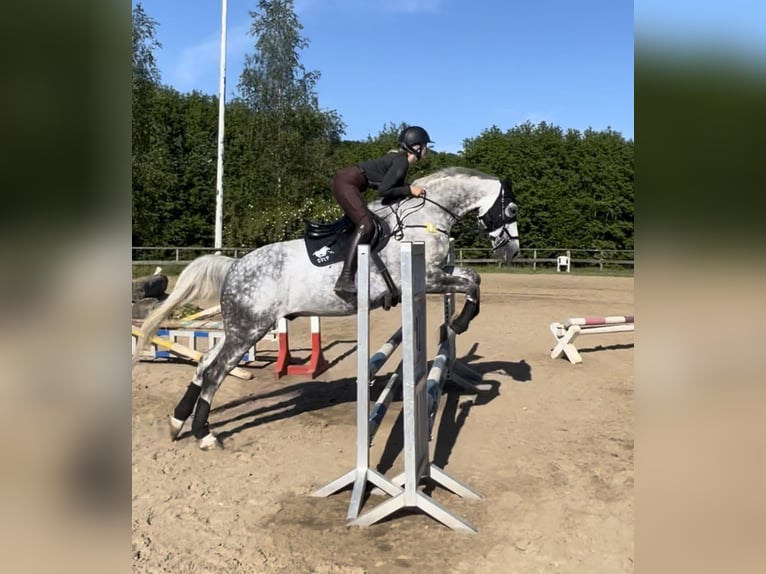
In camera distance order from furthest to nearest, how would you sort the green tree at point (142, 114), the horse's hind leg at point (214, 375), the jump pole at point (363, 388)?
1. the green tree at point (142, 114)
2. the horse's hind leg at point (214, 375)
3. the jump pole at point (363, 388)

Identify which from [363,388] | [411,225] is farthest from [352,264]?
[363,388]

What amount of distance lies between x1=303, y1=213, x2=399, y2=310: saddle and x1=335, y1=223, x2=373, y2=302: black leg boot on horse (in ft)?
0.25

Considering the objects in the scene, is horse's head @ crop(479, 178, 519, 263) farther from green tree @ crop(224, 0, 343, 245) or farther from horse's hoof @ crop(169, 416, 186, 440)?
green tree @ crop(224, 0, 343, 245)

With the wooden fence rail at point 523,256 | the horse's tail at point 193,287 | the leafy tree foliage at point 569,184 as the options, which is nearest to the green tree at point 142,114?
the wooden fence rail at point 523,256

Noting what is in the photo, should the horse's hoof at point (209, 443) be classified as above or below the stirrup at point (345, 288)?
below

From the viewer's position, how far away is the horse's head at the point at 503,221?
5105mm

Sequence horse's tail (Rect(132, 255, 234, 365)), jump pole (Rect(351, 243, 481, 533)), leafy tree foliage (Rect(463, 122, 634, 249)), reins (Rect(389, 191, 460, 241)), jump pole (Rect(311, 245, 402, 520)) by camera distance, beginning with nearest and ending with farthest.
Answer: jump pole (Rect(351, 243, 481, 533)), jump pole (Rect(311, 245, 402, 520)), reins (Rect(389, 191, 460, 241)), horse's tail (Rect(132, 255, 234, 365)), leafy tree foliage (Rect(463, 122, 634, 249))

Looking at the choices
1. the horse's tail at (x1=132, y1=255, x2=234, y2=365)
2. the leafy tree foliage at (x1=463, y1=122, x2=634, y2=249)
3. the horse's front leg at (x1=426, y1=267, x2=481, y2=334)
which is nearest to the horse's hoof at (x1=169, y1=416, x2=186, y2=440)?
the horse's tail at (x1=132, y1=255, x2=234, y2=365)

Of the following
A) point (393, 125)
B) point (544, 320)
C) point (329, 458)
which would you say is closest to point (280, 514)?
point (329, 458)

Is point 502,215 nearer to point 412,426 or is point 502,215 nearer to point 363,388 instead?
point 363,388

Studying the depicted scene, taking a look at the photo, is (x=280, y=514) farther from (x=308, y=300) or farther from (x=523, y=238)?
(x=523, y=238)

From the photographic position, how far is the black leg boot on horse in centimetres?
454

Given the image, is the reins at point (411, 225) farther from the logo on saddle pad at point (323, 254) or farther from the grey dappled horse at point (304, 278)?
the logo on saddle pad at point (323, 254)
